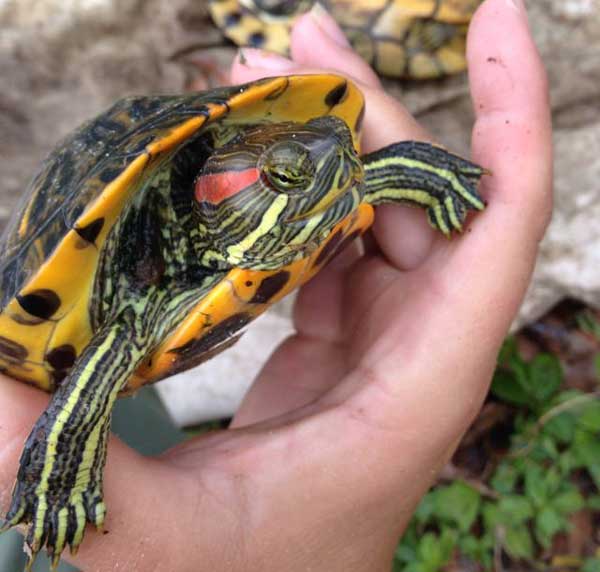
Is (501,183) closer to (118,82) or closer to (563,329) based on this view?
(563,329)

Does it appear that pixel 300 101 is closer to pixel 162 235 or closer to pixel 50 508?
pixel 162 235

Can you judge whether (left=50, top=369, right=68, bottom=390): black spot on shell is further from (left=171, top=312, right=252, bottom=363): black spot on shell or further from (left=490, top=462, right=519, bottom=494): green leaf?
(left=490, top=462, right=519, bottom=494): green leaf

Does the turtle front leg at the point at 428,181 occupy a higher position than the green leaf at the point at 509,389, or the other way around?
the turtle front leg at the point at 428,181

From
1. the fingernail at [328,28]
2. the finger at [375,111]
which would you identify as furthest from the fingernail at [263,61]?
the fingernail at [328,28]

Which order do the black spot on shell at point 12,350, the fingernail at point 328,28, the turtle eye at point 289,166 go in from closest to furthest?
the turtle eye at point 289,166 < the black spot on shell at point 12,350 < the fingernail at point 328,28

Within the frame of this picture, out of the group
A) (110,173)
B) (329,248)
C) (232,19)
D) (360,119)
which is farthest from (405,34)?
(110,173)

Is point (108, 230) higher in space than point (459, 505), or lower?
higher

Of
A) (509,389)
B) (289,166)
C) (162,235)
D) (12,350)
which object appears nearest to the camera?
(289,166)

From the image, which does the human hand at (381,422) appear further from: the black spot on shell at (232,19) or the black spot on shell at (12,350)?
the black spot on shell at (232,19)

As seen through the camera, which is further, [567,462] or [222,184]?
[567,462]
